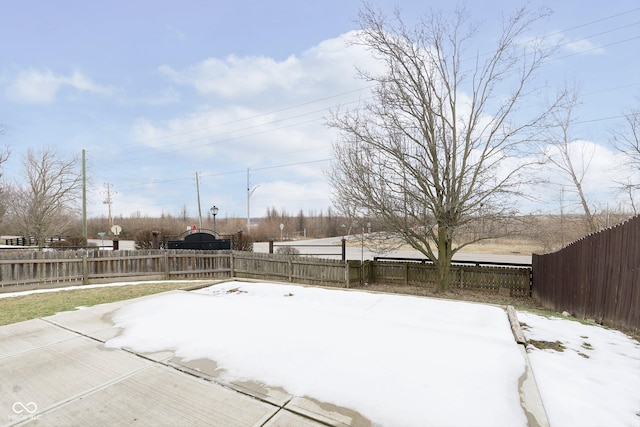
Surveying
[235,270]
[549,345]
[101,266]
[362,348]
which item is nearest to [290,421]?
[362,348]

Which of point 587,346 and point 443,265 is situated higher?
point 587,346

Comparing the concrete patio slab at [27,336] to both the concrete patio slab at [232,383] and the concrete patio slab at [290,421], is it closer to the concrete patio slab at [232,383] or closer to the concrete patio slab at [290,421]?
the concrete patio slab at [232,383]

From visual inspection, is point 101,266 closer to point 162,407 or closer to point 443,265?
point 162,407

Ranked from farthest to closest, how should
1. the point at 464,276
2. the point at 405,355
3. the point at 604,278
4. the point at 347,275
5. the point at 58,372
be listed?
the point at 464,276 < the point at 347,275 < the point at 604,278 < the point at 405,355 < the point at 58,372

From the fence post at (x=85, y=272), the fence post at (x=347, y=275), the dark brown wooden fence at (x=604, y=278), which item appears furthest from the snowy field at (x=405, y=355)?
the fence post at (x=347, y=275)

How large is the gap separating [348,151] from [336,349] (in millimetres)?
9127

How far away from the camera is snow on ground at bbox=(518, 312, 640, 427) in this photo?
7.73ft

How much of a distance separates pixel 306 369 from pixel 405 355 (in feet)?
3.46

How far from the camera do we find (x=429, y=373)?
2.89m

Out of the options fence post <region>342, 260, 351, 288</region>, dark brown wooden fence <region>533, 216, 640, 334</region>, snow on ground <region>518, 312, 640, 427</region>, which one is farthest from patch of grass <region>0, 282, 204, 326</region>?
dark brown wooden fence <region>533, 216, 640, 334</region>

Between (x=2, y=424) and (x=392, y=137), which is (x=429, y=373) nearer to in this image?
(x=2, y=424)

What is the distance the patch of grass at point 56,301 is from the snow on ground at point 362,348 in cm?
145

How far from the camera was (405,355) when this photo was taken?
3275 mm

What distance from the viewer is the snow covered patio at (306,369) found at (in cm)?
238
